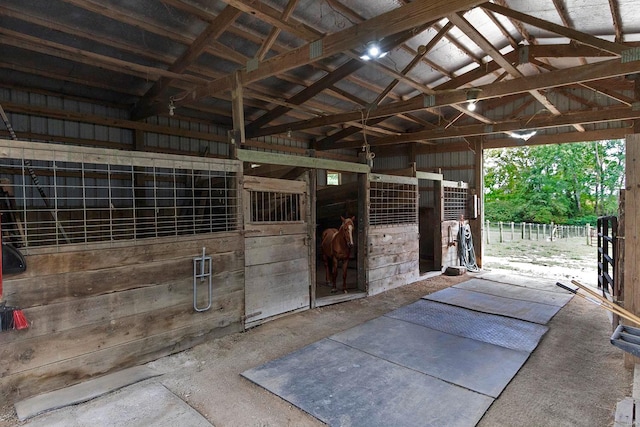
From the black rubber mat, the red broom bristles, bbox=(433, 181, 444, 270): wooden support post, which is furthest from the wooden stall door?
bbox=(433, 181, 444, 270): wooden support post

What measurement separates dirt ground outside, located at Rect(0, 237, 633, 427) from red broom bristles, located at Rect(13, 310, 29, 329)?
54cm

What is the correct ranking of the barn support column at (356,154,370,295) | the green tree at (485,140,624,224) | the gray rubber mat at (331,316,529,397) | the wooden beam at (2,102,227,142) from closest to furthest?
the gray rubber mat at (331,316,529,397), the wooden beam at (2,102,227,142), the barn support column at (356,154,370,295), the green tree at (485,140,624,224)

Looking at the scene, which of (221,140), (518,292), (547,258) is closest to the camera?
(518,292)

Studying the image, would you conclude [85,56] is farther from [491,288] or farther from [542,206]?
[542,206]

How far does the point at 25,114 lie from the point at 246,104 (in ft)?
11.3

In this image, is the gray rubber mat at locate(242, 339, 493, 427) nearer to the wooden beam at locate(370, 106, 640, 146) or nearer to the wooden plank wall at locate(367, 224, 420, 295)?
the wooden plank wall at locate(367, 224, 420, 295)

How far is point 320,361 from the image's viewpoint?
2961mm

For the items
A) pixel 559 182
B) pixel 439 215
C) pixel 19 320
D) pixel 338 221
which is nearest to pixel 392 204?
pixel 338 221

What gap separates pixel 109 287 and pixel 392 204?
Result: 14.9 feet

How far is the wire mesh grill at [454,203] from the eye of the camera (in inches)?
302

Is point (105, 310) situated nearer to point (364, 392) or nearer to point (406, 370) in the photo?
point (364, 392)

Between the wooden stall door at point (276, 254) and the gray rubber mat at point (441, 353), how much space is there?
94 centimetres

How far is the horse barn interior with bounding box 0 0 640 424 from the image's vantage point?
2.60 metres

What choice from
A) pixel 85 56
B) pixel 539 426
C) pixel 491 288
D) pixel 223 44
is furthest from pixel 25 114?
pixel 491 288
